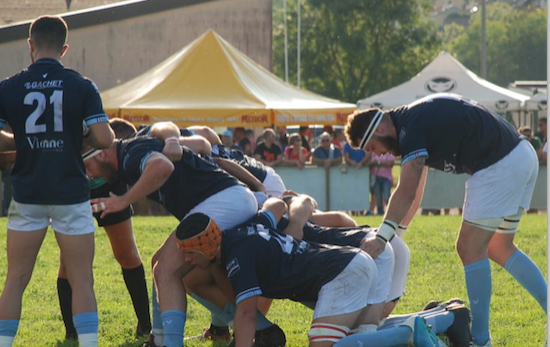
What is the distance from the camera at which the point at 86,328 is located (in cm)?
507

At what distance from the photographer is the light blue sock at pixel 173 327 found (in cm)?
523

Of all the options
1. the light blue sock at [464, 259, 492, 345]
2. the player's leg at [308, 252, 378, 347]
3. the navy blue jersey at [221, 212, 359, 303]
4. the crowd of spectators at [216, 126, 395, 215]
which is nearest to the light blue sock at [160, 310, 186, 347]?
the navy blue jersey at [221, 212, 359, 303]

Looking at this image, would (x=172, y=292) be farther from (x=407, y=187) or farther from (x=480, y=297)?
(x=480, y=297)

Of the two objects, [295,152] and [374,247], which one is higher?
[374,247]

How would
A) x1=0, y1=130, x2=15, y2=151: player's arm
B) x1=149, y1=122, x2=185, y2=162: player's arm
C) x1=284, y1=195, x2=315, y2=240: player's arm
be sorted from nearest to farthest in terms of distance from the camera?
x1=0, y1=130, x2=15, y2=151: player's arm → x1=149, y1=122, x2=185, y2=162: player's arm → x1=284, y1=195, x2=315, y2=240: player's arm

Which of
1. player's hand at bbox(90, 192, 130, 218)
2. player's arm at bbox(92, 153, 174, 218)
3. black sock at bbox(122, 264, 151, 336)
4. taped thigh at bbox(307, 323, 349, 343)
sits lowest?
black sock at bbox(122, 264, 151, 336)

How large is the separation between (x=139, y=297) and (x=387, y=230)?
6.83 feet

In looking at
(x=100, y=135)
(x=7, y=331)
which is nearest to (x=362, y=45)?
(x=100, y=135)

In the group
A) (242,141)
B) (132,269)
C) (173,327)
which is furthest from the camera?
(242,141)

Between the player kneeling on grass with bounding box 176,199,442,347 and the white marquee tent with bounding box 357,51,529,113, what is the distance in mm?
16993

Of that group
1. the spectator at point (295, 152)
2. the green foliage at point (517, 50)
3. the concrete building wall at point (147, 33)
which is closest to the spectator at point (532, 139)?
the spectator at point (295, 152)

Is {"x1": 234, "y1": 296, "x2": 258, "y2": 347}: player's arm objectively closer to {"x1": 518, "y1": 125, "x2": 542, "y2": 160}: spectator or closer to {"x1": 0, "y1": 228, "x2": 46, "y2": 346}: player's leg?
{"x1": 0, "y1": 228, "x2": 46, "y2": 346}: player's leg

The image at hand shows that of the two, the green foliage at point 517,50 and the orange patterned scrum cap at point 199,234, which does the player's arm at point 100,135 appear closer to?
the orange patterned scrum cap at point 199,234

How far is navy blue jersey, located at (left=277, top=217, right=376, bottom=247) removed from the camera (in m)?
5.77
